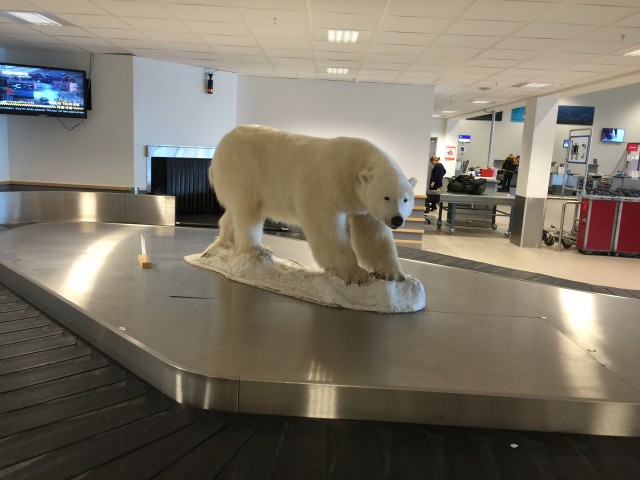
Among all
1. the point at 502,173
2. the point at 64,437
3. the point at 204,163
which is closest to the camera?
the point at 64,437

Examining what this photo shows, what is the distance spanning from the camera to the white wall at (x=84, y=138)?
8391 mm

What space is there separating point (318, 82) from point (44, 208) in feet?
19.2

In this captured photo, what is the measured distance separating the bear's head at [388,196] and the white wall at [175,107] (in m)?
6.78

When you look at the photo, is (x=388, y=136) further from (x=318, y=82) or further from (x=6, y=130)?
(x=6, y=130)

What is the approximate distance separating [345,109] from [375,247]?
809 cm

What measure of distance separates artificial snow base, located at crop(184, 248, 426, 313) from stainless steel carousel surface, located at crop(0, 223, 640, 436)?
0.24ft

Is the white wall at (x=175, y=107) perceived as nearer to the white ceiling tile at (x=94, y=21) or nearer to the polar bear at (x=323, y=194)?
the white ceiling tile at (x=94, y=21)

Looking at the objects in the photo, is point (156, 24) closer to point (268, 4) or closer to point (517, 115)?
point (268, 4)

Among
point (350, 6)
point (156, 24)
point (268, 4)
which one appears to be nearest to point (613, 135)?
point (350, 6)

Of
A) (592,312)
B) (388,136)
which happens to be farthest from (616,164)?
(592,312)

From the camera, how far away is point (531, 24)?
549cm

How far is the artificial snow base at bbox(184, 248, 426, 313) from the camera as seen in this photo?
9.63ft

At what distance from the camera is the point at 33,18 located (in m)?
6.25

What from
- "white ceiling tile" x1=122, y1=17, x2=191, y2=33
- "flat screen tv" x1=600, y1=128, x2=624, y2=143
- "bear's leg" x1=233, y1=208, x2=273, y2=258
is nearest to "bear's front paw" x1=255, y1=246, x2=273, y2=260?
"bear's leg" x1=233, y1=208, x2=273, y2=258
